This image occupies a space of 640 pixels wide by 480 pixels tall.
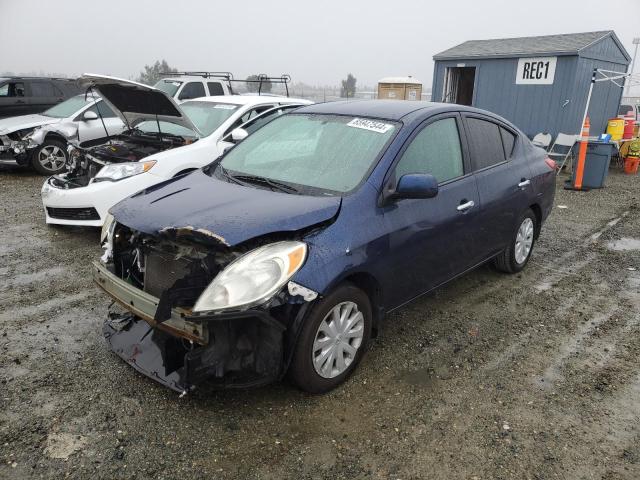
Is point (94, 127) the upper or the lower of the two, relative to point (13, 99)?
lower

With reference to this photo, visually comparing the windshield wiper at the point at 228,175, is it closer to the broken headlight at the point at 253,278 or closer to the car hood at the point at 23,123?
the broken headlight at the point at 253,278

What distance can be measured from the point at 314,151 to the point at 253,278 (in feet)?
4.35

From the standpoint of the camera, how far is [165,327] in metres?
2.61

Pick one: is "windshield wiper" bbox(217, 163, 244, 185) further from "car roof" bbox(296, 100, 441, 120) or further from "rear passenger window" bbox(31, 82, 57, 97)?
"rear passenger window" bbox(31, 82, 57, 97)

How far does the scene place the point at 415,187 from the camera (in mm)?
2982

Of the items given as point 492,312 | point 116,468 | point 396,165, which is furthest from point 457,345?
point 116,468

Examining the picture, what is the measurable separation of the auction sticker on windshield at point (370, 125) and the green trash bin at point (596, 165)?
7728 mm

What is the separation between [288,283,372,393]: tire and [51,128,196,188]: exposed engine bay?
388 cm

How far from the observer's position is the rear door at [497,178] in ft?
12.9

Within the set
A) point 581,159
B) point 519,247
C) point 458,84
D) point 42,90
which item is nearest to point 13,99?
point 42,90

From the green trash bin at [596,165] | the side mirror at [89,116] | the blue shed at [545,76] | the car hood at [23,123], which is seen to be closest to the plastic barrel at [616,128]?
the blue shed at [545,76]

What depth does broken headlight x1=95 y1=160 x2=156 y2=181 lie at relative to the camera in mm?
5395

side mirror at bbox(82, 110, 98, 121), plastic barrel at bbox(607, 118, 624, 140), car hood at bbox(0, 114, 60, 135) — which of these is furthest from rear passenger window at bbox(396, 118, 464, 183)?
plastic barrel at bbox(607, 118, 624, 140)

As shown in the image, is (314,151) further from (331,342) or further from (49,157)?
(49,157)
